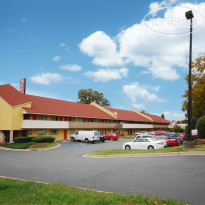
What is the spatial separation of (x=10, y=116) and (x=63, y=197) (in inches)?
1106

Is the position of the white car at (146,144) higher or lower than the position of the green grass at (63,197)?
higher

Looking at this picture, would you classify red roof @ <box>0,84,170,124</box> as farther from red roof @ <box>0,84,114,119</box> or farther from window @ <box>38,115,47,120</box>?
window @ <box>38,115,47,120</box>

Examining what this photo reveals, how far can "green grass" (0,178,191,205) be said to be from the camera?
19.7ft

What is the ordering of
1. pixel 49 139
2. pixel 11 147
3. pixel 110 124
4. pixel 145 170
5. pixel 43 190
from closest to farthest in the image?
pixel 43 190 < pixel 145 170 < pixel 11 147 < pixel 49 139 < pixel 110 124

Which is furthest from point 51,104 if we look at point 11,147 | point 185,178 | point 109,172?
point 185,178

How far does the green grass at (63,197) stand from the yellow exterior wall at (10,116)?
2575 centimetres

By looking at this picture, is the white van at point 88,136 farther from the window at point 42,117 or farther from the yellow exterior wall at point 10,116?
the yellow exterior wall at point 10,116

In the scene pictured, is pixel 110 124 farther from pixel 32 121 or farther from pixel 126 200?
pixel 126 200

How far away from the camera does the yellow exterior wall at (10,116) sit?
3173cm

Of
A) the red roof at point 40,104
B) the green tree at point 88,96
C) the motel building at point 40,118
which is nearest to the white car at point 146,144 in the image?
the motel building at point 40,118

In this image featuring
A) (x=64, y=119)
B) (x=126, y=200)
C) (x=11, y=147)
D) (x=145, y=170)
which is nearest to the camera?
(x=126, y=200)

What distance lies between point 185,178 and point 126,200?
11.7 ft

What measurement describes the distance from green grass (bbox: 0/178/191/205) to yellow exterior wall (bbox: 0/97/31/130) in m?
25.8

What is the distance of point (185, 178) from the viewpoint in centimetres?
858
